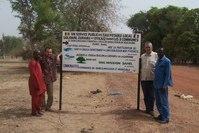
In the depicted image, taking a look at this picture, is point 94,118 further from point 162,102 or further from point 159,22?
point 159,22

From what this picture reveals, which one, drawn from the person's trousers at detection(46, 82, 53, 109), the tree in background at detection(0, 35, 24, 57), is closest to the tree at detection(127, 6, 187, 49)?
the tree in background at detection(0, 35, 24, 57)

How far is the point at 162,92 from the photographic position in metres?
12.8

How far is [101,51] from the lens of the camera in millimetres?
14375

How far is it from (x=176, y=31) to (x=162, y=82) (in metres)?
62.4

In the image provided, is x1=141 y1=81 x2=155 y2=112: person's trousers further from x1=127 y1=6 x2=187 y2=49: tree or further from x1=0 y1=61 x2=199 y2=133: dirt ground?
x1=127 y1=6 x2=187 y2=49: tree

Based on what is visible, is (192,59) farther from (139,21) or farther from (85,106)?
(85,106)

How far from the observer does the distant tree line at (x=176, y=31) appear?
69000 mm

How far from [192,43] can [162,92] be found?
186 ft

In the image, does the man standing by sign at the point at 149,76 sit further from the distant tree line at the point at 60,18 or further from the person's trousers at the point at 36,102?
the distant tree line at the point at 60,18

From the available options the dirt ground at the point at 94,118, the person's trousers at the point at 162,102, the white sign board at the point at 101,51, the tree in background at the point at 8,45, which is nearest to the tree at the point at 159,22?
the tree in background at the point at 8,45

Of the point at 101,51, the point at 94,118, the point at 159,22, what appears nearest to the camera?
the point at 94,118

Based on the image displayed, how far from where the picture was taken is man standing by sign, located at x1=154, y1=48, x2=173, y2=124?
12.6 metres

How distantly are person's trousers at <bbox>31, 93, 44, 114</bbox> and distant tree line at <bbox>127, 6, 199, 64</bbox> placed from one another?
45.5 meters

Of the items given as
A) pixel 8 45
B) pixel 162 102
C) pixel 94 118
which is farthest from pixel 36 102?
pixel 8 45
